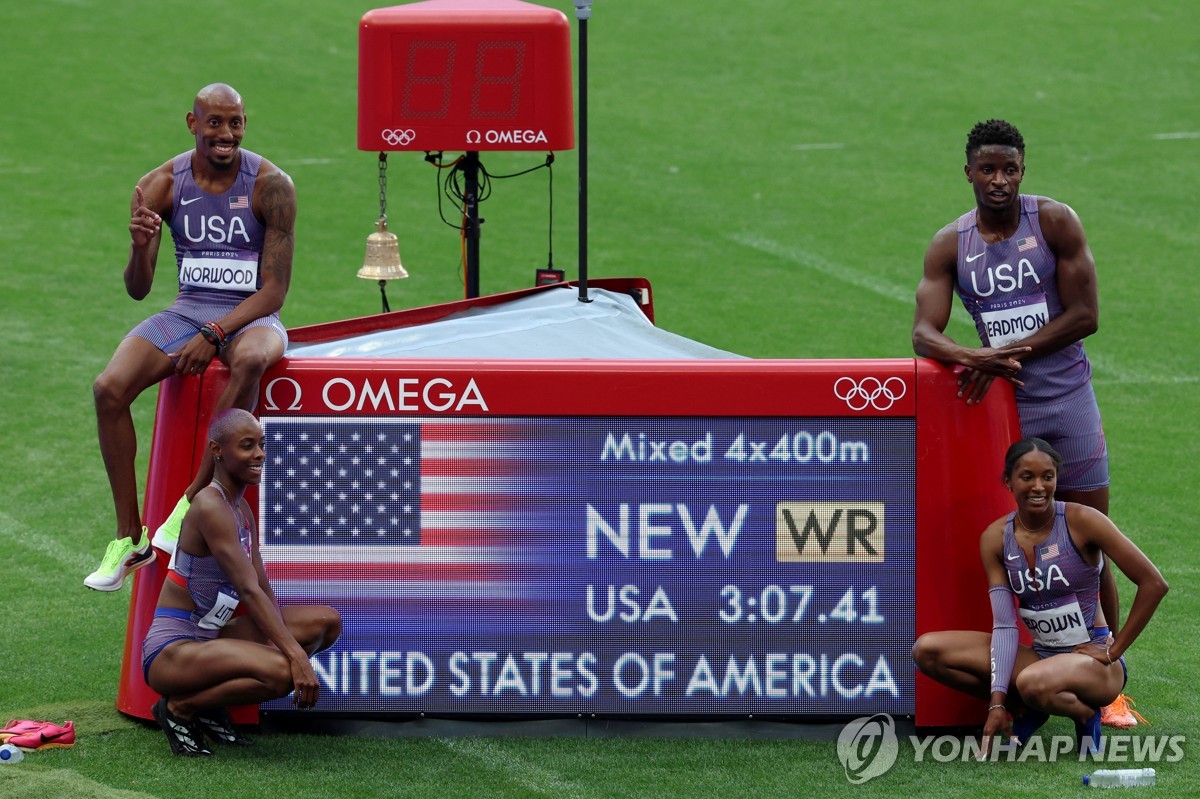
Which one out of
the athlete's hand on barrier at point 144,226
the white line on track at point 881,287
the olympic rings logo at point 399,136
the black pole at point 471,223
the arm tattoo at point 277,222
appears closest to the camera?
the athlete's hand on barrier at point 144,226

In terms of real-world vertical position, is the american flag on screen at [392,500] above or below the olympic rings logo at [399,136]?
below

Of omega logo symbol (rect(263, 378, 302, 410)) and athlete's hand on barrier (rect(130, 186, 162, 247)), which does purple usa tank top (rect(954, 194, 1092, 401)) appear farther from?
athlete's hand on barrier (rect(130, 186, 162, 247))

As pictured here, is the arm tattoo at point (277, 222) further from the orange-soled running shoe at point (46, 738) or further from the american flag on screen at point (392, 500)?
the orange-soled running shoe at point (46, 738)

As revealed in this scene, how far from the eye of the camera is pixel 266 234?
6.70 m

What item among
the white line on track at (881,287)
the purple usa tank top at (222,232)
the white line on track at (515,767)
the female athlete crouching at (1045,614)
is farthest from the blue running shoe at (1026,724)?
the white line on track at (881,287)

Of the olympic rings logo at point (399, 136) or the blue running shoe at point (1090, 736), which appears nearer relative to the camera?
the blue running shoe at point (1090, 736)

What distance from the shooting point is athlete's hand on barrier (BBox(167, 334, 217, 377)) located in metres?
6.23

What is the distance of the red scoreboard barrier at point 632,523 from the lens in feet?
20.3

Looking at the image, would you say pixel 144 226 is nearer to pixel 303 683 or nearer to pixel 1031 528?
pixel 303 683

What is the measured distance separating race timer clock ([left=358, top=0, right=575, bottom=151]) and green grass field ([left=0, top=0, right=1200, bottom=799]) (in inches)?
101

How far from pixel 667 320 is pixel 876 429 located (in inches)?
293

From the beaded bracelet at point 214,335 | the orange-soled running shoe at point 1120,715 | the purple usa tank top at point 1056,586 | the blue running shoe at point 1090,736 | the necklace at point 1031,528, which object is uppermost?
the beaded bracelet at point 214,335

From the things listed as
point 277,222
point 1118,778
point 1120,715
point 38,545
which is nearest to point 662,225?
point 38,545

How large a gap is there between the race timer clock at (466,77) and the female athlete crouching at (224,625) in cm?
379
